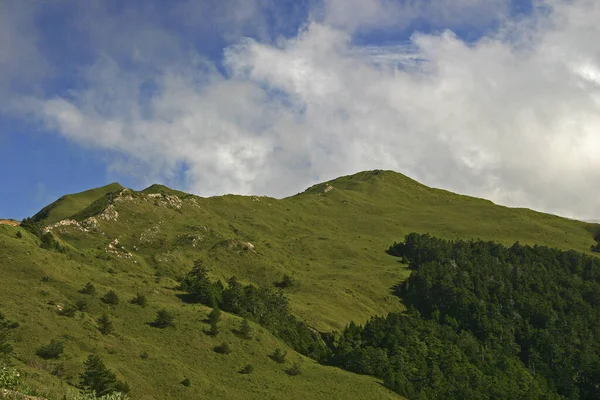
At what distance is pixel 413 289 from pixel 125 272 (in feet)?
309

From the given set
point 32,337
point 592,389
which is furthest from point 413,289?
point 32,337

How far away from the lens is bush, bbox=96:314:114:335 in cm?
7669

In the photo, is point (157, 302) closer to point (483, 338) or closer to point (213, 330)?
point (213, 330)

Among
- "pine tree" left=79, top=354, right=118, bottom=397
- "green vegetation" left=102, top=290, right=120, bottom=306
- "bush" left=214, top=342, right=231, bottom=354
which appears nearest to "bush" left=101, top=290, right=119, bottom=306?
"green vegetation" left=102, top=290, right=120, bottom=306

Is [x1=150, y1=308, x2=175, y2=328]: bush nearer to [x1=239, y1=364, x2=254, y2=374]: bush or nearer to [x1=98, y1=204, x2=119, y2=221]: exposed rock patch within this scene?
[x1=239, y1=364, x2=254, y2=374]: bush

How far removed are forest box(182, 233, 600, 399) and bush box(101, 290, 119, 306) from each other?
64.5 ft

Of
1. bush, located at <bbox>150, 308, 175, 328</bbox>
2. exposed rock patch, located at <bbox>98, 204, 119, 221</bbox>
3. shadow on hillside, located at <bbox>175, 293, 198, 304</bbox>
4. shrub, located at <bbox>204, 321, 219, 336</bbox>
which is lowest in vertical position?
shrub, located at <bbox>204, 321, 219, 336</bbox>

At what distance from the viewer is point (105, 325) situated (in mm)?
77500

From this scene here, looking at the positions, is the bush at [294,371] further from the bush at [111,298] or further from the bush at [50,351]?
the bush at [50,351]

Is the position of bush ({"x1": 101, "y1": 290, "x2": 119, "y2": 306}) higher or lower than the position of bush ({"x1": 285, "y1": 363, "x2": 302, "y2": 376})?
higher

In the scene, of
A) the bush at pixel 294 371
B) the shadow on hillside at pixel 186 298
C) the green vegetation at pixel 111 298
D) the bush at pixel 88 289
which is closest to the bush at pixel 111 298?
the green vegetation at pixel 111 298

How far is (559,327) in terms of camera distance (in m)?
167

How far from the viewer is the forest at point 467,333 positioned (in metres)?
106

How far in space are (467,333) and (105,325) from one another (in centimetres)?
10387
